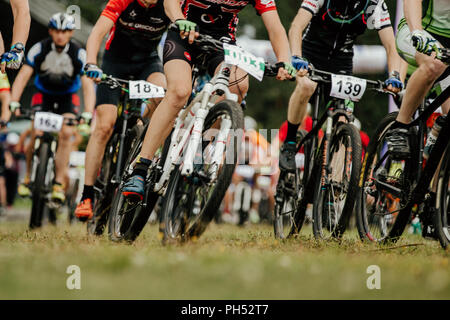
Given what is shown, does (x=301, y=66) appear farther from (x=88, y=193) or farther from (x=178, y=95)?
(x=88, y=193)

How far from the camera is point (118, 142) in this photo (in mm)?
6727

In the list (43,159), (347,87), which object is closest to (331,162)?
(347,87)

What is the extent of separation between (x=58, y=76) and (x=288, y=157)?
3911 mm

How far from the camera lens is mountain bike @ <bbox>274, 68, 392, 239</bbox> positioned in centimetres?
560

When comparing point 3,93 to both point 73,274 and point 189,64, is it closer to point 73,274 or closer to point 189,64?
point 189,64

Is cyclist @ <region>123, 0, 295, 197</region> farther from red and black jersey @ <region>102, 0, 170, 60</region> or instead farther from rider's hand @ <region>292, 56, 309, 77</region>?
red and black jersey @ <region>102, 0, 170, 60</region>

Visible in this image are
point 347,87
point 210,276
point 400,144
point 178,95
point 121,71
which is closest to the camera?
point 210,276

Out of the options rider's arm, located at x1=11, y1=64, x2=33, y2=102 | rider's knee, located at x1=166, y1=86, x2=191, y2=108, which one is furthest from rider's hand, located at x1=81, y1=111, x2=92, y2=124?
rider's knee, located at x1=166, y1=86, x2=191, y2=108

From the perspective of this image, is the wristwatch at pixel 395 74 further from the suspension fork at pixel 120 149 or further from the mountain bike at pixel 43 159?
the mountain bike at pixel 43 159

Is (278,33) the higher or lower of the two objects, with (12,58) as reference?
higher

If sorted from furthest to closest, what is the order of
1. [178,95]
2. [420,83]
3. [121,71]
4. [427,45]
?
[121,71]
[178,95]
[420,83]
[427,45]

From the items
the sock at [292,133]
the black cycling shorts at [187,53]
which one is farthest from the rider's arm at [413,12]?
the sock at [292,133]

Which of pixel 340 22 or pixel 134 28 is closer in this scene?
pixel 340 22

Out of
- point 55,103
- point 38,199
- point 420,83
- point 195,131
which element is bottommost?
point 38,199
